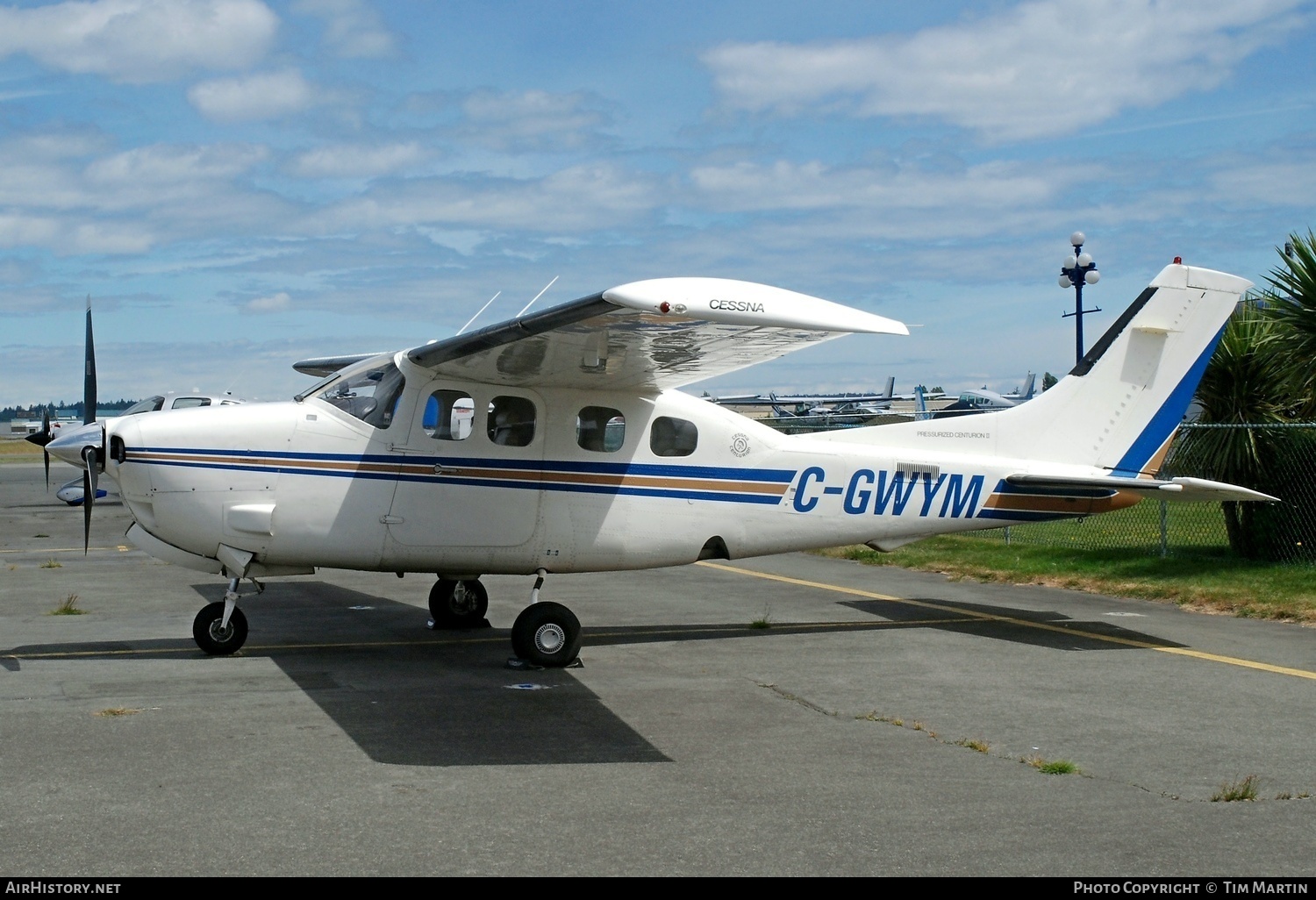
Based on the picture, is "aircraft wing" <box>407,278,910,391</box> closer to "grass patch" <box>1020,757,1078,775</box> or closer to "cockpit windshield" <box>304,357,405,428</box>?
"cockpit windshield" <box>304,357,405,428</box>

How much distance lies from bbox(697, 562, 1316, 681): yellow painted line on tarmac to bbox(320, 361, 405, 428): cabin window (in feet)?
18.7

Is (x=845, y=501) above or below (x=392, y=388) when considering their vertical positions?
below

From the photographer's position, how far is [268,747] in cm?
658

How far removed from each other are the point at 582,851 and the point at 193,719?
354 cm

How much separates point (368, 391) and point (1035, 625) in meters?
6.56

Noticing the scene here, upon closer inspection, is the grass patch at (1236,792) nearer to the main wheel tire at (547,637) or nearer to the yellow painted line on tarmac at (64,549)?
the main wheel tire at (547,637)

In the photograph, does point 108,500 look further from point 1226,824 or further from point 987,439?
point 1226,824

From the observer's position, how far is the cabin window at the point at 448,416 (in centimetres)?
968

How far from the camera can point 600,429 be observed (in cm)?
1009

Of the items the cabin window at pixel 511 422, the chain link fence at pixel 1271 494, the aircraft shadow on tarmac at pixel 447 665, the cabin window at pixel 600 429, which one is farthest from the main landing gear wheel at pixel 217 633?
the chain link fence at pixel 1271 494

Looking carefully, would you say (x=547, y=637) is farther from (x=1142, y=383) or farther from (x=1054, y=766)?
(x=1142, y=383)

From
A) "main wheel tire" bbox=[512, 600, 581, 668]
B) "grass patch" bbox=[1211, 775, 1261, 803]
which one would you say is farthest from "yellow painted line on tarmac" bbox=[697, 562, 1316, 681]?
"main wheel tire" bbox=[512, 600, 581, 668]

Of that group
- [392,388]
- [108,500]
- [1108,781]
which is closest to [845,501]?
[392,388]
